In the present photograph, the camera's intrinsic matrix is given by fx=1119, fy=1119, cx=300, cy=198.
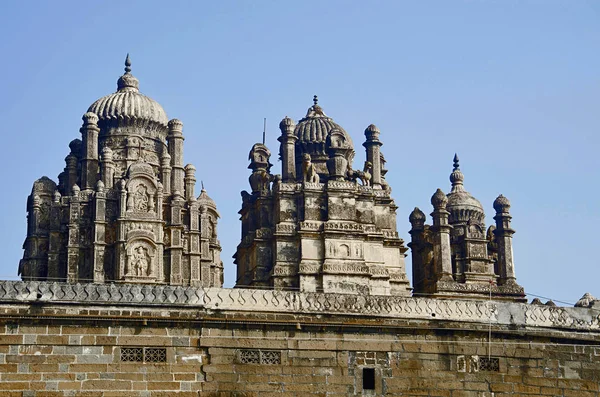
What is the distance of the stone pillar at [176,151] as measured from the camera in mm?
44406

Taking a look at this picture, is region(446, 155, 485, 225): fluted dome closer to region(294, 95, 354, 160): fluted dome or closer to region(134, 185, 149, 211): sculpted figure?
region(294, 95, 354, 160): fluted dome

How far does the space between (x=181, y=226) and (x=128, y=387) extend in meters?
18.2

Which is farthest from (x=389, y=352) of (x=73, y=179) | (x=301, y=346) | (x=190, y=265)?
(x=73, y=179)

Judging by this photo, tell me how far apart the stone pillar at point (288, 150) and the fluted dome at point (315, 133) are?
2.35ft

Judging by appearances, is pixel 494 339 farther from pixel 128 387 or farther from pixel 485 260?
pixel 485 260

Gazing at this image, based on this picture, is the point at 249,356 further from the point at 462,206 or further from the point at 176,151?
the point at 462,206

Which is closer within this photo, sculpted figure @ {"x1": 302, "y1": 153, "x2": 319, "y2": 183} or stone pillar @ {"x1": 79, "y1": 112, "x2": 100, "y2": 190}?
sculpted figure @ {"x1": 302, "y1": 153, "x2": 319, "y2": 183}

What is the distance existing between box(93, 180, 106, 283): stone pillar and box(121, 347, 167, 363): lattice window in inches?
605

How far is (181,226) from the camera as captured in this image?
4319 centimetres

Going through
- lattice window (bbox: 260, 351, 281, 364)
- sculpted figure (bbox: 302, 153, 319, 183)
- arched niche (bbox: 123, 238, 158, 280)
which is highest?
sculpted figure (bbox: 302, 153, 319, 183)

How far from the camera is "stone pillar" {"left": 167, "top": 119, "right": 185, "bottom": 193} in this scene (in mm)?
44406

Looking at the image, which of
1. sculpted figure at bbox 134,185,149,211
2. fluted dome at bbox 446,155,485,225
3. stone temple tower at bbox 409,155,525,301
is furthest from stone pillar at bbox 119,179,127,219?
fluted dome at bbox 446,155,485,225

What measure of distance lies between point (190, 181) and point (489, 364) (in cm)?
2068

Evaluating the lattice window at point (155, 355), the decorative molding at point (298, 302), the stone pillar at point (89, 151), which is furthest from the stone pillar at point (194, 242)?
the lattice window at point (155, 355)
